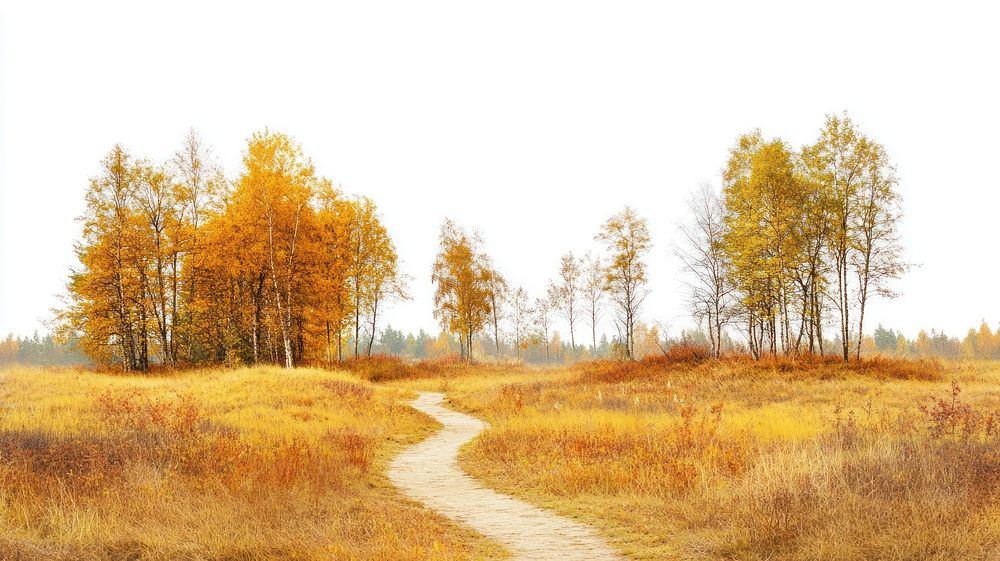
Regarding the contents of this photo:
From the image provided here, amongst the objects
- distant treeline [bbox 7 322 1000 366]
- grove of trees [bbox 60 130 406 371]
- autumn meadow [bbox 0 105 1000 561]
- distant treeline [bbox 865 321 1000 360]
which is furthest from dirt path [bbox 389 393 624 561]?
distant treeline [bbox 865 321 1000 360]

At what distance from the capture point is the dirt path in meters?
7.46

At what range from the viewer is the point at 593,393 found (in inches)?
995

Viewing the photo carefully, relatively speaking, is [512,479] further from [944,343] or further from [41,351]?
[944,343]

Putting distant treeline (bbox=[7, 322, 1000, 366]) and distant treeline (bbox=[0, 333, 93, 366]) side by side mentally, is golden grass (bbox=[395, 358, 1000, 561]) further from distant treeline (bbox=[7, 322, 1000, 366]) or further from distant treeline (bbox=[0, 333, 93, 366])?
distant treeline (bbox=[0, 333, 93, 366])

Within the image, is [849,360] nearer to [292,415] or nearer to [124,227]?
[292,415]

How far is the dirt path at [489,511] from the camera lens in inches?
294

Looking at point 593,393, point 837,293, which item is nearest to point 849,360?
point 837,293

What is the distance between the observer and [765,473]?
8.41 metres

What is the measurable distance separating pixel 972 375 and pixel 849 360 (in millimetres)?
5638

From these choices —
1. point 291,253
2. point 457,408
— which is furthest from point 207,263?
point 457,408

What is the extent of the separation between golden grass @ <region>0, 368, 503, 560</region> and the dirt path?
0.46 m

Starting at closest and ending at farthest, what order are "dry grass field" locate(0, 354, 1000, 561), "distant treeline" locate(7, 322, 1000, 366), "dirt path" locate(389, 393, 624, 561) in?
"dry grass field" locate(0, 354, 1000, 561) < "dirt path" locate(389, 393, 624, 561) < "distant treeline" locate(7, 322, 1000, 366)

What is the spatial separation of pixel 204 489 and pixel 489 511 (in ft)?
14.5

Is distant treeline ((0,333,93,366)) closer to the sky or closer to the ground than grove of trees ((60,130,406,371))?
closer to the ground
